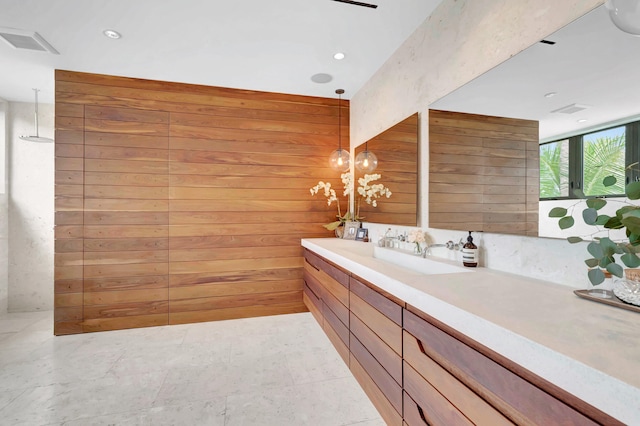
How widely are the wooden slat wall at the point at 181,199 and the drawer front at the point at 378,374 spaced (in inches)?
71.7

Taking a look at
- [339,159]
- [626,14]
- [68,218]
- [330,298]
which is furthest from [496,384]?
[68,218]

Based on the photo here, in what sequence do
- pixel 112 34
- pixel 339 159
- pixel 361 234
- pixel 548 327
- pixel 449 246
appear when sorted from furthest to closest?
1. pixel 339 159
2. pixel 361 234
3. pixel 112 34
4. pixel 449 246
5. pixel 548 327

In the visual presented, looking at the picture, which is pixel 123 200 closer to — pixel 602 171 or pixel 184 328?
pixel 184 328

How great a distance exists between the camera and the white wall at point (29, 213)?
3713 millimetres

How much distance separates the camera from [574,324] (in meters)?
0.82

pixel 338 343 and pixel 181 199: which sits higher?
pixel 181 199

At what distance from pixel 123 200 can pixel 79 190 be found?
15.7 inches

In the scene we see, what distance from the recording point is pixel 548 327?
800 mm

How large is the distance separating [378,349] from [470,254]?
0.73 meters

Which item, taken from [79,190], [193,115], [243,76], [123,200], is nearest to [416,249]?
[243,76]

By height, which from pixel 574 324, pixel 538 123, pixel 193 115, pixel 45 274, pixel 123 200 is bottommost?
pixel 45 274

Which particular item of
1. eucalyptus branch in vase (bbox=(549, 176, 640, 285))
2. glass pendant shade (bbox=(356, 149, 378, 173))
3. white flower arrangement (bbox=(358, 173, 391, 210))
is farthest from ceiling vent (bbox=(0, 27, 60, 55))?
eucalyptus branch in vase (bbox=(549, 176, 640, 285))

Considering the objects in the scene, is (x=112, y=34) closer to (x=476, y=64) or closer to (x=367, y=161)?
(x=367, y=161)

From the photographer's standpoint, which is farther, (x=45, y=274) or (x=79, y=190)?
(x=45, y=274)
